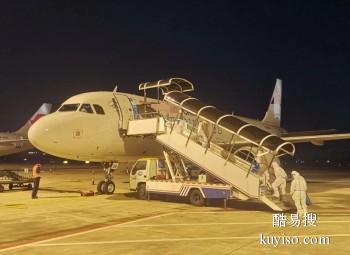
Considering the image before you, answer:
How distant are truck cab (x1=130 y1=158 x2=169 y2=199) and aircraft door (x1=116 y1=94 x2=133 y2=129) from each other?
1.99 m

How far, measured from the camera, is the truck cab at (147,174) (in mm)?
18969

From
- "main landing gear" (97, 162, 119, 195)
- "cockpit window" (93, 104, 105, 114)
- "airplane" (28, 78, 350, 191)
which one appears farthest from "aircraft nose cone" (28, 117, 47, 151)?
"main landing gear" (97, 162, 119, 195)

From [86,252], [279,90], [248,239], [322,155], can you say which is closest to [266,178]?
[248,239]

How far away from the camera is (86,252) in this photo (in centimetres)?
829

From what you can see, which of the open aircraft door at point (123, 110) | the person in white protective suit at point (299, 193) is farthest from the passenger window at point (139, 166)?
the person in white protective suit at point (299, 193)

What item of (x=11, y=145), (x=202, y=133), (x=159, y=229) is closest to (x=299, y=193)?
(x=159, y=229)

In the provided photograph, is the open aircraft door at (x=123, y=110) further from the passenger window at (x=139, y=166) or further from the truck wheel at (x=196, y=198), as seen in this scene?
the truck wheel at (x=196, y=198)

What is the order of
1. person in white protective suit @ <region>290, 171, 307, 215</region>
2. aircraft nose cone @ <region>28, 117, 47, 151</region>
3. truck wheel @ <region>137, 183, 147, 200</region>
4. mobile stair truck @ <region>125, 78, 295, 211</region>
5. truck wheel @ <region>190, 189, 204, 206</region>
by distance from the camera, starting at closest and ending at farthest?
person in white protective suit @ <region>290, 171, 307, 215</region>
mobile stair truck @ <region>125, 78, 295, 211</region>
truck wheel @ <region>190, 189, 204, 206</region>
aircraft nose cone @ <region>28, 117, 47, 151</region>
truck wheel @ <region>137, 183, 147, 200</region>

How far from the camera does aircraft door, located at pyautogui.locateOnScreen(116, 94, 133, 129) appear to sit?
1939 centimetres

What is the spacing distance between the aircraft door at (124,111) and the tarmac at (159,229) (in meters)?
4.07

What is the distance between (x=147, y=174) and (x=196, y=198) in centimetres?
321

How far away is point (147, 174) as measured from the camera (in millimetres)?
18906

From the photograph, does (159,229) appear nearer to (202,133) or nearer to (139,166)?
(202,133)

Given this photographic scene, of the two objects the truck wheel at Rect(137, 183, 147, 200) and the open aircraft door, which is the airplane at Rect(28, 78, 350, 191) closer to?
the open aircraft door
